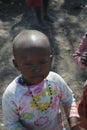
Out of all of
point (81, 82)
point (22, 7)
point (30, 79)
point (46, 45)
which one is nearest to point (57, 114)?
point (30, 79)

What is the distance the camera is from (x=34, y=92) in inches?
69.9

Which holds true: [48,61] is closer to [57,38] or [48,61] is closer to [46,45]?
[46,45]

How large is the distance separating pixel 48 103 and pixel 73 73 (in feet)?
6.55

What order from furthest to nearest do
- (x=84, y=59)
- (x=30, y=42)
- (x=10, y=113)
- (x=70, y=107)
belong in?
(x=84, y=59) → (x=70, y=107) → (x=10, y=113) → (x=30, y=42)

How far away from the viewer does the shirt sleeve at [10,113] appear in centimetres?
175

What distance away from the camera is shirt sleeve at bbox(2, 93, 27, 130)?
175 centimetres

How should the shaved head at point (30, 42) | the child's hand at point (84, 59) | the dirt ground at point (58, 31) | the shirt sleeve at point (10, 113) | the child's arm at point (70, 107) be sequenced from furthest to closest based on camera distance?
the dirt ground at point (58, 31), the child's hand at point (84, 59), the child's arm at point (70, 107), the shirt sleeve at point (10, 113), the shaved head at point (30, 42)

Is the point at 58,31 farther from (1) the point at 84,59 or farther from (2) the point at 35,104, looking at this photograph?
(2) the point at 35,104

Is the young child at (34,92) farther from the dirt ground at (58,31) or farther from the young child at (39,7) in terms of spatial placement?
the young child at (39,7)

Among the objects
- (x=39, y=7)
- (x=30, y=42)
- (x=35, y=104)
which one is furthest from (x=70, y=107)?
(x=39, y=7)

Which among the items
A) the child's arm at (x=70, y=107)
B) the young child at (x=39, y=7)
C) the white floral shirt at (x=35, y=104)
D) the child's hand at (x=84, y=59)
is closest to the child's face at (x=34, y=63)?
the white floral shirt at (x=35, y=104)

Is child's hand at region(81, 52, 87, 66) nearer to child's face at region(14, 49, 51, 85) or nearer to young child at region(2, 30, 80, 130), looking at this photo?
young child at region(2, 30, 80, 130)

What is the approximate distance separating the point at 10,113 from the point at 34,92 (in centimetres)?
17

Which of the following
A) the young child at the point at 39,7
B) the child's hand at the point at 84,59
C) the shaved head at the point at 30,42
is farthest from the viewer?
the young child at the point at 39,7
